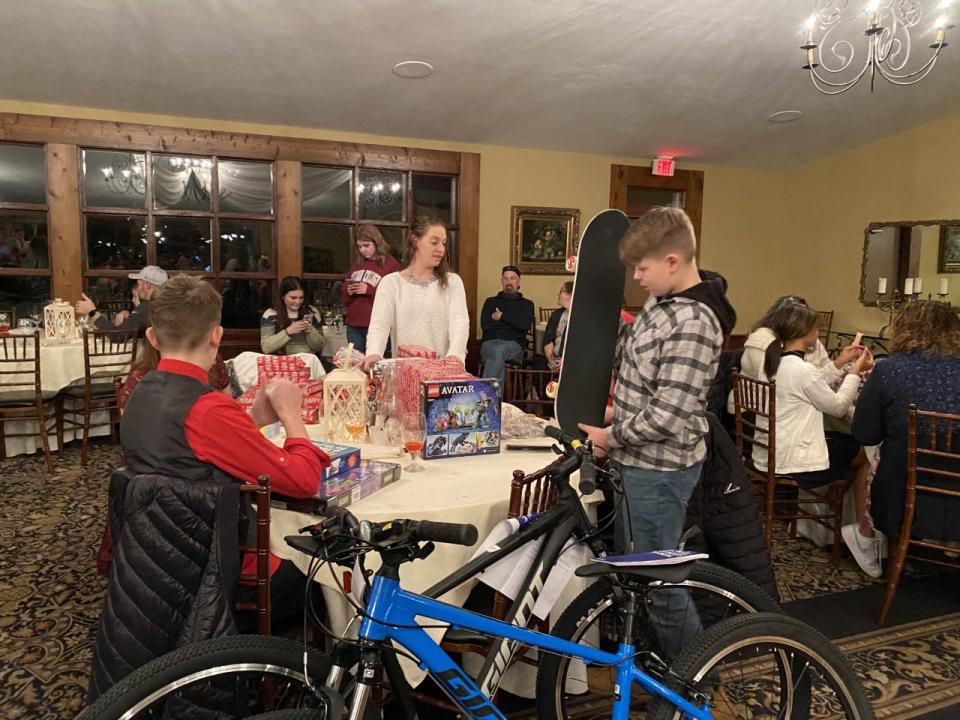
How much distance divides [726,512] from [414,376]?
955mm

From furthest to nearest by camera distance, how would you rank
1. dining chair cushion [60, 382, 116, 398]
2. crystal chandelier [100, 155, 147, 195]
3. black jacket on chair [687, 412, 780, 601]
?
1. crystal chandelier [100, 155, 147, 195]
2. dining chair cushion [60, 382, 116, 398]
3. black jacket on chair [687, 412, 780, 601]

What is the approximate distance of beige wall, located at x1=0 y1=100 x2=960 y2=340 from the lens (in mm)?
5668

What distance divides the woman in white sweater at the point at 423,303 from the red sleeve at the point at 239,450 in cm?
110

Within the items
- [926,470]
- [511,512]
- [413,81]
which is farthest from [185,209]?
[926,470]

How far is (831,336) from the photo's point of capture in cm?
672

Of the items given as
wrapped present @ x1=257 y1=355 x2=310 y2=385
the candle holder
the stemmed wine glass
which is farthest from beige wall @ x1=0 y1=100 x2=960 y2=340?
the stemmed wine glass

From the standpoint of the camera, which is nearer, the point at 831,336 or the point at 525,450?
the point at 525,450

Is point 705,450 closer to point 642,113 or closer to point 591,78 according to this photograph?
point 591,78

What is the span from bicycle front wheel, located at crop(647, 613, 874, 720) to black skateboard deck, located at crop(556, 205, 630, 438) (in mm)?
694

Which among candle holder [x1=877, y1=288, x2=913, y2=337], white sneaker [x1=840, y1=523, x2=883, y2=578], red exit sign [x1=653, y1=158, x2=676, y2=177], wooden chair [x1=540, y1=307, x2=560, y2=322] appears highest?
red exit sign [x1=653, y1=158, x2=676, y2=177]

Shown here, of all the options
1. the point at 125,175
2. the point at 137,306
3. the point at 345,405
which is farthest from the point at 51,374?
the point at 345,405

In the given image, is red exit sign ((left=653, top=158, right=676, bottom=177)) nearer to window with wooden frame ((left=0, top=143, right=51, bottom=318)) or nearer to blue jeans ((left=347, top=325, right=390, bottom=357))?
blue jeans ((left=347, top=325, right=390, bottom=357))

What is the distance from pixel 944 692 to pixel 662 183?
5.63m

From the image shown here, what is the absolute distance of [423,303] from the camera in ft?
8.55
